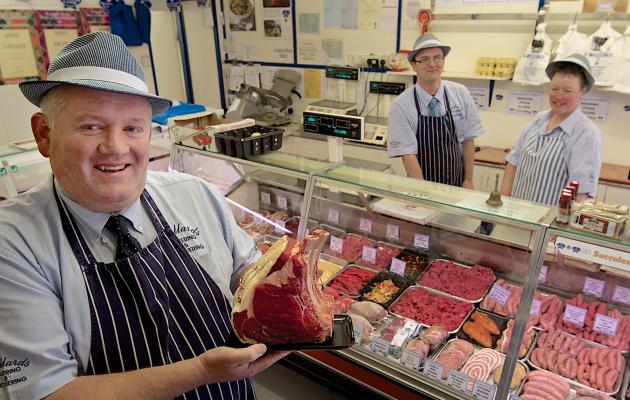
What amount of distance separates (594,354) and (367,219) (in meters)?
1.64

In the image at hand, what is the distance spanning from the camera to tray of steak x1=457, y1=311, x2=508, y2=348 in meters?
2.56

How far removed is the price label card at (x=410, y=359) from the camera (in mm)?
2324

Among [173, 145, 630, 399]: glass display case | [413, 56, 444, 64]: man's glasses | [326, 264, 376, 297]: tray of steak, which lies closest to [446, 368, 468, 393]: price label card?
[173, 145, 630, 399]: glass display case

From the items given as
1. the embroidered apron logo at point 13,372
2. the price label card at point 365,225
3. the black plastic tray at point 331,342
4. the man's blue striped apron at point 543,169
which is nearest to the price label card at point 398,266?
the price label card at point 365,225

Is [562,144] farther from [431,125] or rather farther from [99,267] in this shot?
[99,267]

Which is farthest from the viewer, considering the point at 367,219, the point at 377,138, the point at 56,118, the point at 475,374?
the point at 377,138

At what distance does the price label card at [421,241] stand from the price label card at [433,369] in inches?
42.9

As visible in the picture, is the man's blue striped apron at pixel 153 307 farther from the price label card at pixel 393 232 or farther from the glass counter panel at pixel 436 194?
the price label card at pixel 393 232

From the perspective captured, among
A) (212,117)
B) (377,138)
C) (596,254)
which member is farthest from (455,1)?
(596,254)

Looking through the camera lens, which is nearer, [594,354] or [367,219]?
[594,354]

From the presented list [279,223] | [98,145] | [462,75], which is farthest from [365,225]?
[462,75]

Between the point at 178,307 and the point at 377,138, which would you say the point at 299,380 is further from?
the point at 377,138

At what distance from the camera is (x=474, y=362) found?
2.36 metres

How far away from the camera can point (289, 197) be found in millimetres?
3787
